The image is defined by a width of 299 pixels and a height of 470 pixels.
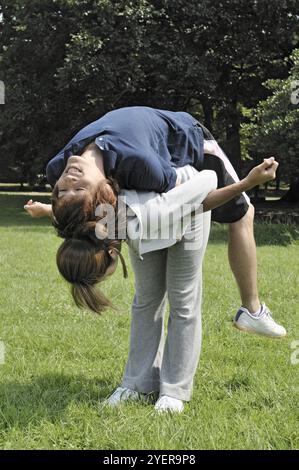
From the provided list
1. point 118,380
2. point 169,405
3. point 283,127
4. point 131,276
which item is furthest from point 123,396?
point 283,127

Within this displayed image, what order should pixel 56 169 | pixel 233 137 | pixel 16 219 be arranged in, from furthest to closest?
pixel 233 137
pixel 16 219
pixel 56 169

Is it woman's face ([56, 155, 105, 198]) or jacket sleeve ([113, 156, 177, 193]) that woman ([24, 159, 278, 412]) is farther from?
woman's face ([56, 155, 105, 198])

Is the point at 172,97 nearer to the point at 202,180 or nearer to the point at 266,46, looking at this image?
the point at 266,46

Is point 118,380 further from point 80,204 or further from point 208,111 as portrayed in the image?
point 208,111

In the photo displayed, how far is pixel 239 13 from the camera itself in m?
17.5

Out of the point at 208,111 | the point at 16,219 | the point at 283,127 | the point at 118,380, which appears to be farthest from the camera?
the point at 208,111

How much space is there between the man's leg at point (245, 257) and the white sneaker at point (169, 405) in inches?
25.6

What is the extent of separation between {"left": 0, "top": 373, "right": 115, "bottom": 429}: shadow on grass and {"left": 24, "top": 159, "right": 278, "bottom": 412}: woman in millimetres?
212

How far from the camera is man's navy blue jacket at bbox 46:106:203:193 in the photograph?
8.50 feet

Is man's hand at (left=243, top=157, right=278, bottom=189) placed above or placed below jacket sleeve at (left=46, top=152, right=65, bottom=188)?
above

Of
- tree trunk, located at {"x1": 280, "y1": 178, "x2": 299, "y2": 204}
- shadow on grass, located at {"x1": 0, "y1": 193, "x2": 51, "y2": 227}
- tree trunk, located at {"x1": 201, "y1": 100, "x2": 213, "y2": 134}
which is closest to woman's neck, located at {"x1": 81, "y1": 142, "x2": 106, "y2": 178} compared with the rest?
shadow on grass, located at {"x1": 0, "y1": 193, "x2": 51, "y2": 227}

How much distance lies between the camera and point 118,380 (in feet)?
11.7

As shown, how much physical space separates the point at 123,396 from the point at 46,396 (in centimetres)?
43

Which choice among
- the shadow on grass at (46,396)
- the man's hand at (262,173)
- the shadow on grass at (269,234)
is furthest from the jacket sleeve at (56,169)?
the shadow on grass at (269,234)
